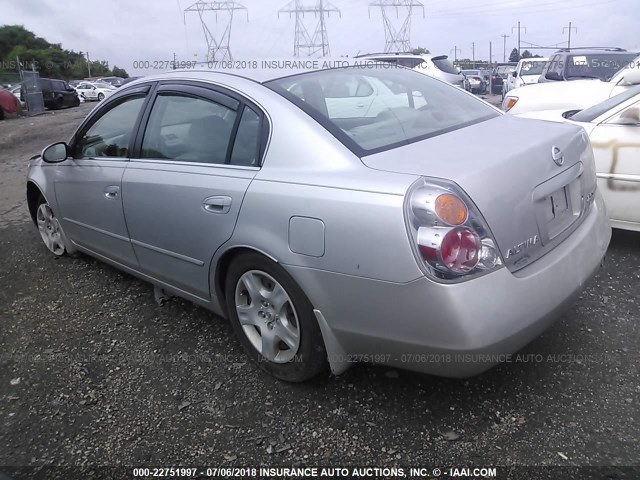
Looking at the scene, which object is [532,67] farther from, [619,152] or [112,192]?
[112,192]

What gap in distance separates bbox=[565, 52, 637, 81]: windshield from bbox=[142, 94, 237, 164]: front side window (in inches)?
416

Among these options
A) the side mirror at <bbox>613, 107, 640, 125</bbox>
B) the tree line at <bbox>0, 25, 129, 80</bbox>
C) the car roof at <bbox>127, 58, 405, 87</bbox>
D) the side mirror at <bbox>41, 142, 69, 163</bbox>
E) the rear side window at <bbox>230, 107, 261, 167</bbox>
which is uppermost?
Answer: the tree line at <bbox>0, 25, 129, 80</bbox>

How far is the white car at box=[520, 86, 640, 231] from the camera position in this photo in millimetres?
3879

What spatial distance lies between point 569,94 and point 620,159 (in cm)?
274

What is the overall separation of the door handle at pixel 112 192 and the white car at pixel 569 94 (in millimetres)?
4483

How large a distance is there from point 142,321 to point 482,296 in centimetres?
229

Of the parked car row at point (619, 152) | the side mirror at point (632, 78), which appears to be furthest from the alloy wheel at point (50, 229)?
the side mirror at point (632, 78)

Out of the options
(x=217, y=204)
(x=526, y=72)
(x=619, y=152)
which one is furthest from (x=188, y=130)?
(x=526, y=72)

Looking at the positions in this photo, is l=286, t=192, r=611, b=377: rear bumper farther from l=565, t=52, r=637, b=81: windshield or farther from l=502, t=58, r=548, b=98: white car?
l=502, t=58, r=548, b=98: white car

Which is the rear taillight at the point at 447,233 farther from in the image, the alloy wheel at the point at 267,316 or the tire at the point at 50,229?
the tire at the point at 50,229

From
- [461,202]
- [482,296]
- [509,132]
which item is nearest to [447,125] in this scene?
[509,132]

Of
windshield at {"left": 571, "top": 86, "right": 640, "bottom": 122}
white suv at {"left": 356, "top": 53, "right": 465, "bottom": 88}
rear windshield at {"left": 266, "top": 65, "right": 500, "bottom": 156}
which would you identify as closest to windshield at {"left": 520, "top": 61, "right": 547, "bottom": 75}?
white suv at {"left": 356, "top": 53, "right": 465, "bottom": 88}

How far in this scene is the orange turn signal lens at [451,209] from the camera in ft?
6.68

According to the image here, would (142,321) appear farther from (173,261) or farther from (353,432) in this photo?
(353,432)
